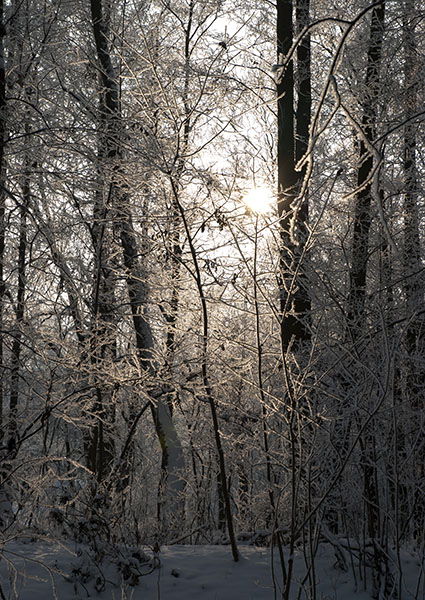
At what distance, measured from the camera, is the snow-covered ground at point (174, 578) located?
445 cm

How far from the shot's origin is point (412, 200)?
915cm

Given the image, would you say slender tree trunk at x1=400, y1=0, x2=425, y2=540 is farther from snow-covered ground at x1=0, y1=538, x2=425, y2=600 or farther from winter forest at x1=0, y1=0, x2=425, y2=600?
snow-covered ground at x1=0, y1=538, x2=425, y2=600

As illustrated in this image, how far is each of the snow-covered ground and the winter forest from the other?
0.05 meters

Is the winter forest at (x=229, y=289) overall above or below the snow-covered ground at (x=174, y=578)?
above

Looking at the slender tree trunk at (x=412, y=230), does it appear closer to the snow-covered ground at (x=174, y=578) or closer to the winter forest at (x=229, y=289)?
the winter forest at (x=229, y=289)

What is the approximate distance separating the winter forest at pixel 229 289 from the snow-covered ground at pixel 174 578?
5 cm

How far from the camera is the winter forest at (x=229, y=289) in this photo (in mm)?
4363

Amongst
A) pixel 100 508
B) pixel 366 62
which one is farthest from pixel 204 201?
pixel 366 62

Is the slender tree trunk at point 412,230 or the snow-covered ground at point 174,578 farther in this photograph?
the slender tree trunk at point 412,230

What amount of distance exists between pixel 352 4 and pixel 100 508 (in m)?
7.21

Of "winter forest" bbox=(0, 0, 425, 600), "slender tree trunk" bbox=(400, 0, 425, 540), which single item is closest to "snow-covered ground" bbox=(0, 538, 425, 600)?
"winter forest" bbox=(0, 0, 425, 600)

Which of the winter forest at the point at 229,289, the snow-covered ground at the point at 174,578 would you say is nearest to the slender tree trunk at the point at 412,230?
the winter forest at the point at 229,289

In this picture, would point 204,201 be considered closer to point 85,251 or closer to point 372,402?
point 372,402

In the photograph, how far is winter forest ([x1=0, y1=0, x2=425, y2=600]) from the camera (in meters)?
4.36
